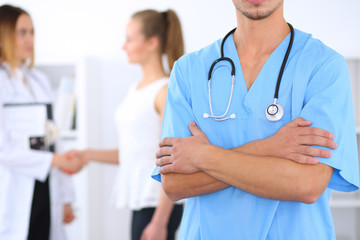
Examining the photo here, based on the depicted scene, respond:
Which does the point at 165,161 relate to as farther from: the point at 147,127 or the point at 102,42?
the point at 102,42

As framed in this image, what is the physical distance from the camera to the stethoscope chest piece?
88 centimetres

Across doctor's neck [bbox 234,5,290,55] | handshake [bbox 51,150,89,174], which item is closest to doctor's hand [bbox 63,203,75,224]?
handshake [bbox 51,150,89,174]

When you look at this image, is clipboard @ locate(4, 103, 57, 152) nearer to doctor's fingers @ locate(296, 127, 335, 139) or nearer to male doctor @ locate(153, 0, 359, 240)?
male doctor @ locate(153, 0, 359, 240)

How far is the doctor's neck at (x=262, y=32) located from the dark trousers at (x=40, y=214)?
121cm

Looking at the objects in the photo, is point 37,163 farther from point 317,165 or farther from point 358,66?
point 358,66

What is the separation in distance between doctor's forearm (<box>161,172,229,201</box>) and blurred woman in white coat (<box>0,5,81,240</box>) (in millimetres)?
1009

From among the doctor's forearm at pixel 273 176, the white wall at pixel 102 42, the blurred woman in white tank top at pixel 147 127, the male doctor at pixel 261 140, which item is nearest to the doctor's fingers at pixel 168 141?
the male doctor at pixel 261 140

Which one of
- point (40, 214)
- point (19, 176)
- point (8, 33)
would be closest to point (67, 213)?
point (40, 214)

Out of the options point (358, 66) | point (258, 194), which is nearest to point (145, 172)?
point (258, 194)

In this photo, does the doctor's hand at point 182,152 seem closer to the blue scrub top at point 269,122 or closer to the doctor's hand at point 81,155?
the blue scrub top at point 269,122

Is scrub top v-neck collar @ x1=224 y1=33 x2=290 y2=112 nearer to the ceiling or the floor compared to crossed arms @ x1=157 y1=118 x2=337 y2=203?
nearer to the ceiling

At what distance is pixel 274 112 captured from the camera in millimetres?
879

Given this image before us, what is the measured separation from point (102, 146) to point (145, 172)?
1044 millimetres

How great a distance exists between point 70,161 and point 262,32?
3.95 feet
